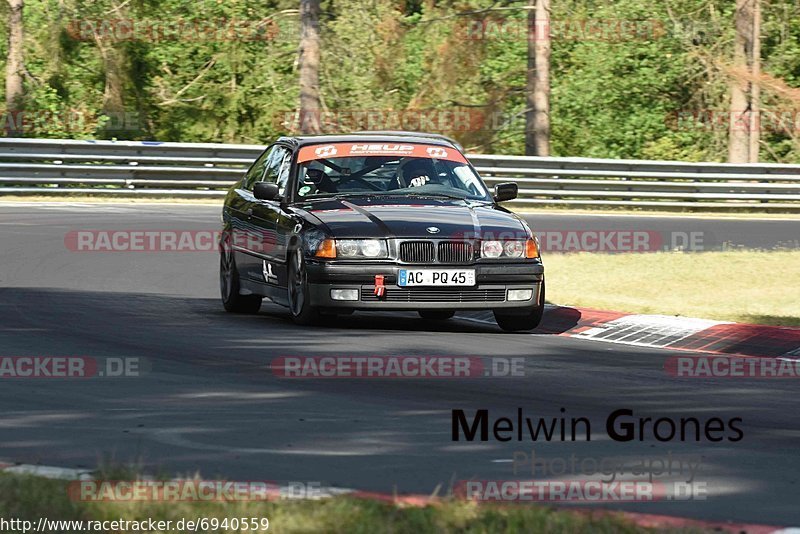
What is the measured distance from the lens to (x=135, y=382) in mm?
9023

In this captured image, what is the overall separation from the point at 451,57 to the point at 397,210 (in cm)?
2373

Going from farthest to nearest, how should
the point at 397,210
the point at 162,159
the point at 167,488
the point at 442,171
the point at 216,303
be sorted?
1. the point at 162,159
2. the point at 216,303
3. the point at 442,171
4. the point at 397,210
5. the point at 167,488

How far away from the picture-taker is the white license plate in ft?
37.6

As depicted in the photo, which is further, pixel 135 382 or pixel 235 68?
pixel 235 68

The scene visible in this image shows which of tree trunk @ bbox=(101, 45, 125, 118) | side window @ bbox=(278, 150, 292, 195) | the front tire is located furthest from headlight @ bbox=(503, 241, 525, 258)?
tree trunk @ bbox=(101, 45, 125, 118)

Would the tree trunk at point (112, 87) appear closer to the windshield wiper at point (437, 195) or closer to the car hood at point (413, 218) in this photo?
the windshield wiper at point (437, 195)

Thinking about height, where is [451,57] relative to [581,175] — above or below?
above

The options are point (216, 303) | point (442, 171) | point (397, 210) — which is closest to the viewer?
point (397, 210)

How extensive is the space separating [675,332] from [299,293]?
3033 millimetres

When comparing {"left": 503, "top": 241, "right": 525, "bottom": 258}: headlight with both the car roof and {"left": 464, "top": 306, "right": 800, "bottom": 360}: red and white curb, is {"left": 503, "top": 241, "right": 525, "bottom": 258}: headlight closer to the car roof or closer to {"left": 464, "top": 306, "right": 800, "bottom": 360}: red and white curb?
{"left": 464, "top": 306, "right": 800, "bottom": 360}: red and white curb

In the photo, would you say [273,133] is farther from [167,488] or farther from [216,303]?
[167,488]

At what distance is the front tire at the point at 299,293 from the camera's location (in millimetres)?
11625

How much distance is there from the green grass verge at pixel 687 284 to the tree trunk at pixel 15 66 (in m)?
19.4

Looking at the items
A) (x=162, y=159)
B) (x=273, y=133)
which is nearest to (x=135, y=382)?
(x=162, y=159)
